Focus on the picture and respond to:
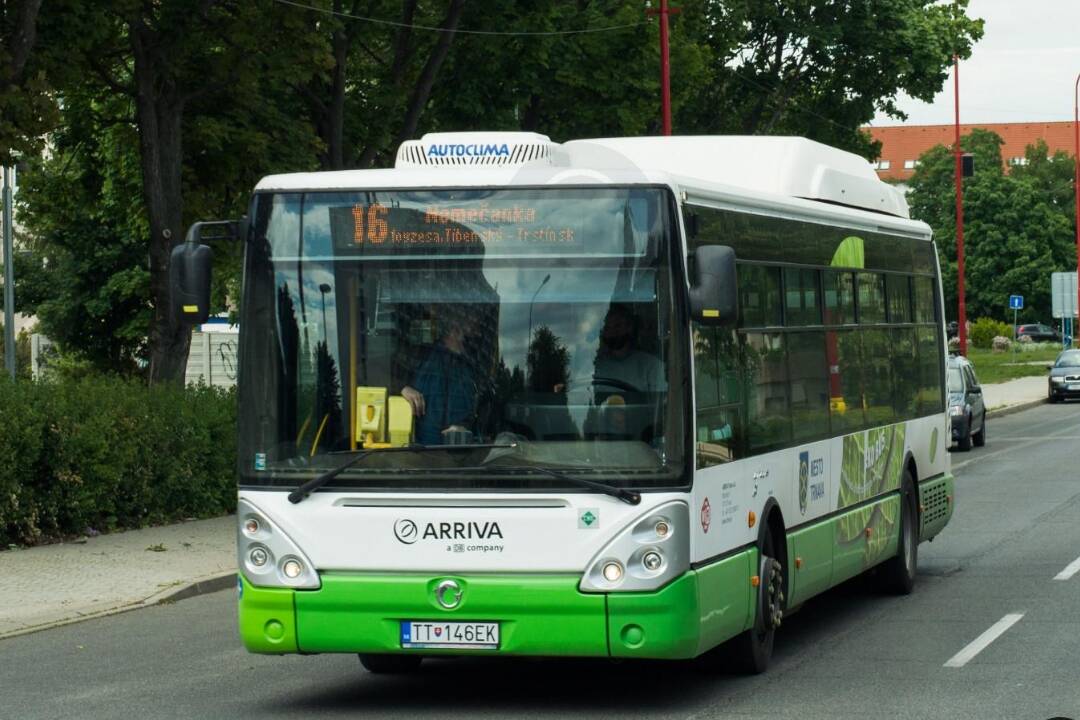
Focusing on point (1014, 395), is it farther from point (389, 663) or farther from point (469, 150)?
point (469, 150)

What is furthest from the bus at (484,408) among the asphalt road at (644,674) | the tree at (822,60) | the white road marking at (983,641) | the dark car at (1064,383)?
the dark car at (1064,383)

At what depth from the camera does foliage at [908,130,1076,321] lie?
10762 centimetres

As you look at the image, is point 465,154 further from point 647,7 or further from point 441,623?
point 647,7

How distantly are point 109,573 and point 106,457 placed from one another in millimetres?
2485

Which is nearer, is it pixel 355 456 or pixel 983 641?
pixel 355 456

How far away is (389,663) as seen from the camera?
411 inches

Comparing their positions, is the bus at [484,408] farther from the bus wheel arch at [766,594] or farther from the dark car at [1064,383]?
the dark car at [1064,383]

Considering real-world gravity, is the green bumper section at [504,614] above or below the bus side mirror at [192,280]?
below

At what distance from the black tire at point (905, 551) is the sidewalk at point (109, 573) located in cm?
511

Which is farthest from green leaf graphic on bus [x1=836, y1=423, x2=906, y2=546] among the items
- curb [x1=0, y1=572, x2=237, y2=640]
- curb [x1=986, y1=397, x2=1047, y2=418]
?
curb [x1=986, y1=397, x2=1047, y2=418]

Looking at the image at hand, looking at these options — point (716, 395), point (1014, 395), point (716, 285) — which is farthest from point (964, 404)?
point (716, 285)

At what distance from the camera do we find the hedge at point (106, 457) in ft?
54.9

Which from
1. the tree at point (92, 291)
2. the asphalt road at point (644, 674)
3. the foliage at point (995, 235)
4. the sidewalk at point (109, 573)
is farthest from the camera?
the foliage at point (995, 235)

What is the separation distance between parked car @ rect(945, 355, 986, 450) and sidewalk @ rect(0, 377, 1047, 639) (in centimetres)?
1620
